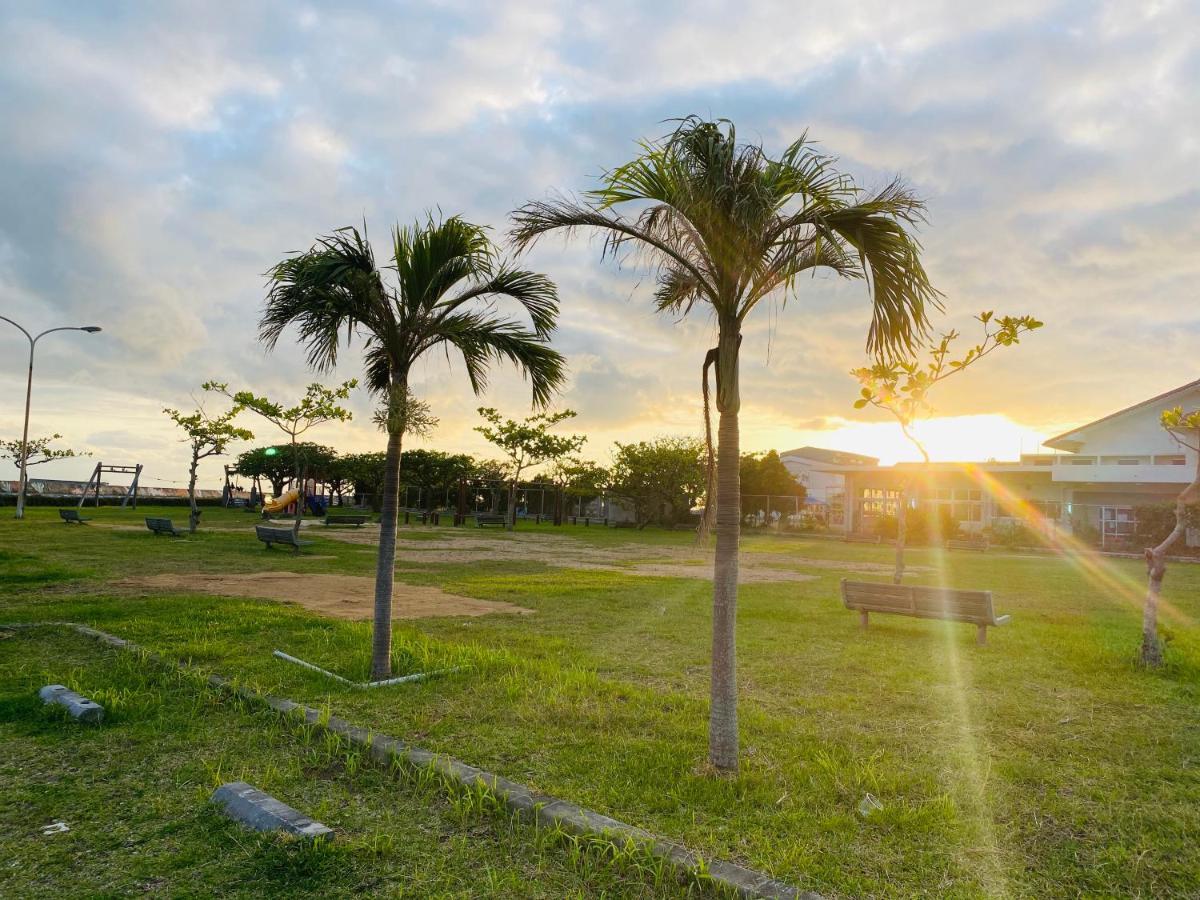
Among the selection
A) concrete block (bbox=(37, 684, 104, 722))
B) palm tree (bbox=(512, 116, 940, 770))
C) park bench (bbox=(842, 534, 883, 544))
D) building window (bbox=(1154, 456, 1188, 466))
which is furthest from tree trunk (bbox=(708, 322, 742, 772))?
building window (bbox=(1154, 456, 1188, 466))

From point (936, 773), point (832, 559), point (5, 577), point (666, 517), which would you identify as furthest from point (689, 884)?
point (666, 517)

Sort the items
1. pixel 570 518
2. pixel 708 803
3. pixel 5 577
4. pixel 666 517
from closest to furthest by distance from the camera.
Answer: pixel 708 803, pixel 5 577, pixel 666 517, pixel 570 518

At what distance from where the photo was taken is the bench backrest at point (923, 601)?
8.23 meters

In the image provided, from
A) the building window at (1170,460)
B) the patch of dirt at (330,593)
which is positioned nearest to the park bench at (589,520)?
the building window at (1170,460)

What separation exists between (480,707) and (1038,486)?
116 feet

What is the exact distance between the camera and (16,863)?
317cm

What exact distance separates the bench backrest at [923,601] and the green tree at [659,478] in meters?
30.3

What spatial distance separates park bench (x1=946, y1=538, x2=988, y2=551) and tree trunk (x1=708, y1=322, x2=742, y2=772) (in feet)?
95.5

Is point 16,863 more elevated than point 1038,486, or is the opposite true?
point 1038,486

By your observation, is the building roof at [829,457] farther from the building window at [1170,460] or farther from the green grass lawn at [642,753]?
the green grass lawn at [642,753]

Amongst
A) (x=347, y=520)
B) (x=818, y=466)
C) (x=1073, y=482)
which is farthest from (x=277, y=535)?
(x=818, y=466)

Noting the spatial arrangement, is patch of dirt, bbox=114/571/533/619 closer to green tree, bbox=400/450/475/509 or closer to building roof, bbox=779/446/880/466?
green tree, bbox=400/450/475/509

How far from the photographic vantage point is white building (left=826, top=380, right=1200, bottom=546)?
98.1 ft

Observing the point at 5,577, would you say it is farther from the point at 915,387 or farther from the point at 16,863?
the point at 915,387
